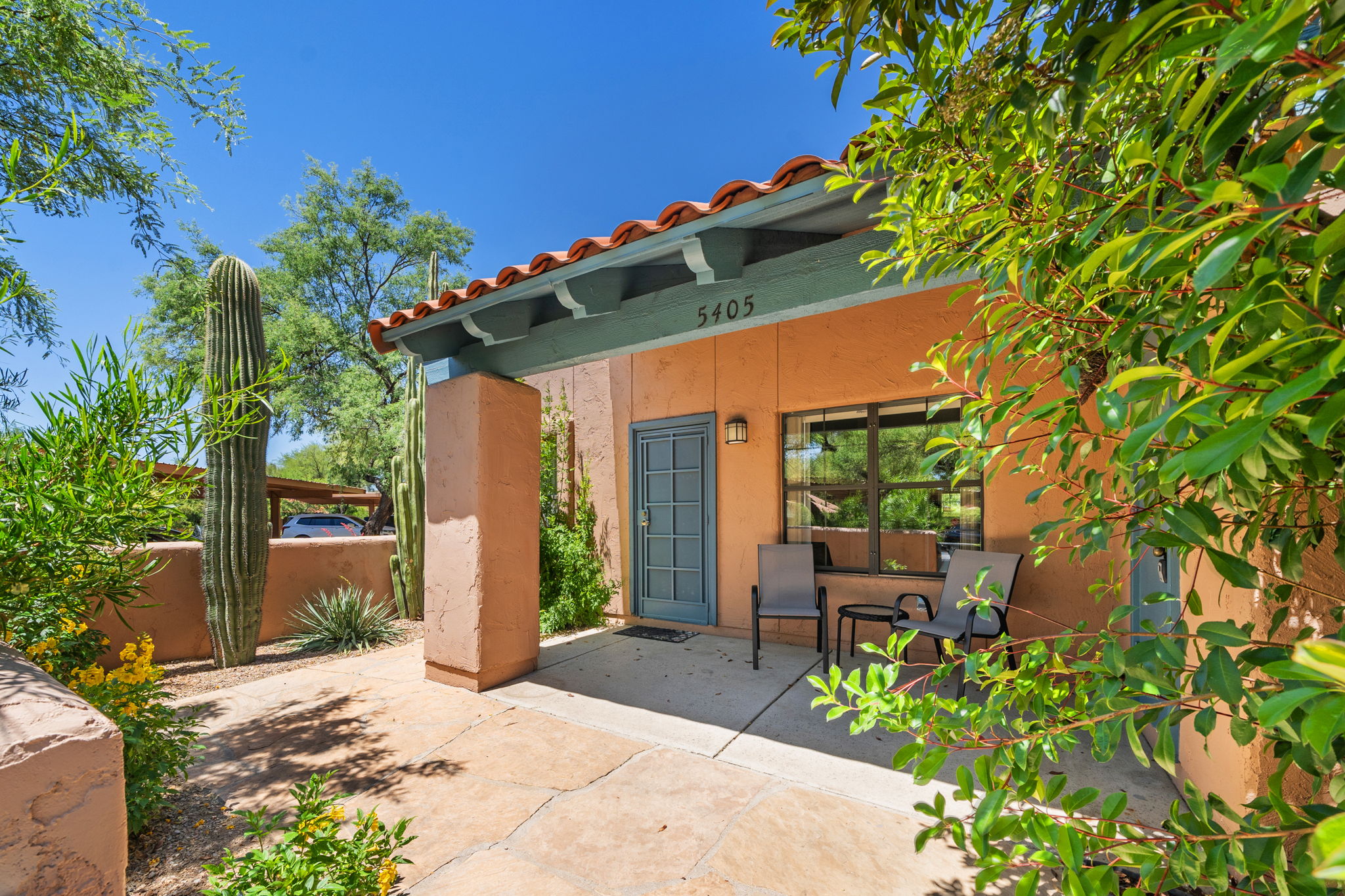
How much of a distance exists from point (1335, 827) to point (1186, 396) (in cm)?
46

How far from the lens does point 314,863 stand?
1.62 m

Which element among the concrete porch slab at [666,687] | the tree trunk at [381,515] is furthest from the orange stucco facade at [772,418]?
the tree trunk at [381,515]

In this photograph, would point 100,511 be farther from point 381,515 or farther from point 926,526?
point 381,515

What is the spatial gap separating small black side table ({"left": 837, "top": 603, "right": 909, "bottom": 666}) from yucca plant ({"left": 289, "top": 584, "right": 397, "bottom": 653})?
14.3ft

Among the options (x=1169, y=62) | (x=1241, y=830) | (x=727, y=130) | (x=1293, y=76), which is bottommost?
(x=1241, y=830)

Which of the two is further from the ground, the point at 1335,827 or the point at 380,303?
the point at 380,303

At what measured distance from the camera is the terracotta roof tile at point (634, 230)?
238 centimetres

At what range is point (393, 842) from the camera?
6.97ft

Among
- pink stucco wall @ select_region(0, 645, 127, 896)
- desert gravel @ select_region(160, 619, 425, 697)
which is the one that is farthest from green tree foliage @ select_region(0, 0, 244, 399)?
desert gravel @ select_region(160, 619, 425, 697)

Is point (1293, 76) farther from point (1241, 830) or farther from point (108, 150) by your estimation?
point (108, 150)

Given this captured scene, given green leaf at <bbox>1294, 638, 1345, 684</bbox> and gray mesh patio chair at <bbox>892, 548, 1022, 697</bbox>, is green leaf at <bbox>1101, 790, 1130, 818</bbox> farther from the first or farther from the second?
gray mesh patio chair at <bbox>892, 548, 1022, 697</bbox>

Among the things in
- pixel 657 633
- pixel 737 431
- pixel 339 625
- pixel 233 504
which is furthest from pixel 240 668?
pixel 737 431

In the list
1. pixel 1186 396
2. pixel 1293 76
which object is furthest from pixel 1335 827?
pixel 1293 76

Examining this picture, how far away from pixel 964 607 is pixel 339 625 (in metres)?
5.57
